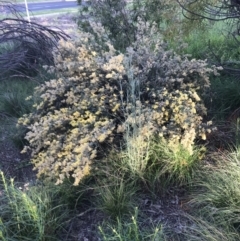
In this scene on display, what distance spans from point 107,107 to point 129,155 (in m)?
0.71

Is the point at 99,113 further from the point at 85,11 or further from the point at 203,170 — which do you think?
the point at 85,11

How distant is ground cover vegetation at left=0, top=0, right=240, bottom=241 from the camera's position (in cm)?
323

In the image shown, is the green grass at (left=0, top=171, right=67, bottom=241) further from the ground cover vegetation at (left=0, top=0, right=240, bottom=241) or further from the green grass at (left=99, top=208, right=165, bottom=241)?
the green grass at (left=99, top=208, right=165, bottom=241)

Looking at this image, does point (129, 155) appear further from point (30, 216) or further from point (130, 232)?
point (30, 216)

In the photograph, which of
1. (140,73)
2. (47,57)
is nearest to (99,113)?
(140,73)

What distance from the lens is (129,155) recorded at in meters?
3.62

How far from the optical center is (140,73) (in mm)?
4391

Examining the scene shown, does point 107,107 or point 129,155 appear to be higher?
point 107,107

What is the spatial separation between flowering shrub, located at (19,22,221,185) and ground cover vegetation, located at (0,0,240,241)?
12 mm

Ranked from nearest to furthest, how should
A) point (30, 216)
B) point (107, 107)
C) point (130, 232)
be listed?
1. point (130, 232)
2. point (30, 216)
3. point (107, 107)

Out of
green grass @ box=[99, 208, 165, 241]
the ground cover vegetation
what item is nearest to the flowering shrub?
the ground cover vegetation

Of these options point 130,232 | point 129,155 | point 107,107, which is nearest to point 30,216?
point 130,232

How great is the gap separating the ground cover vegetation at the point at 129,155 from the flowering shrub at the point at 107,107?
0.01 metres

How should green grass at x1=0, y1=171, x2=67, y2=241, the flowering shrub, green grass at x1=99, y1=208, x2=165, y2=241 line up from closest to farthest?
green grass at x1=99, y1=208, x2=165, y2=241
green grass at x1=0, y1=171, x2=67, y2=241
the flowering shrub
